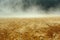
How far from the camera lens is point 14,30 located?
31.2 ft

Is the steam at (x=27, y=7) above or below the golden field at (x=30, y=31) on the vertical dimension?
above

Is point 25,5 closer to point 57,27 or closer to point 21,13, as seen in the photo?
point 21,13

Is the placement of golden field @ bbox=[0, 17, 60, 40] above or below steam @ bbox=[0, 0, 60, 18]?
below

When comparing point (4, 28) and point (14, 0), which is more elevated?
point (14, 0)

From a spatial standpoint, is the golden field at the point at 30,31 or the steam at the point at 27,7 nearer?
the golden field at the point at 30,31

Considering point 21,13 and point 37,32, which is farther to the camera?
point 21,13

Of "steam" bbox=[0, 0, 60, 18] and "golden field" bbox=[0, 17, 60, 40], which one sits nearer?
"golden field" bbox=[0, 17, 60, 40]

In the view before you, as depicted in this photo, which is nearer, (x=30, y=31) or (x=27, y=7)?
(x=30, y=31)

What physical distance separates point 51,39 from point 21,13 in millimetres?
7295

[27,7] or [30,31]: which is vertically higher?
[27,7]

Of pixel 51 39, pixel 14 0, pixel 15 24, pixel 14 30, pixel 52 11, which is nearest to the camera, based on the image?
pixel 51 39

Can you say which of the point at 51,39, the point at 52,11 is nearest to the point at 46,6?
the point at 52,11

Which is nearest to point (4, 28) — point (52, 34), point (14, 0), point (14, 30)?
point (14, 30)

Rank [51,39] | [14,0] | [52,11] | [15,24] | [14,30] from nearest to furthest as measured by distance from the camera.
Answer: [51,39], [14,30], [15,24], [52,11], [14,0]
